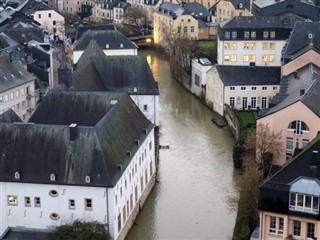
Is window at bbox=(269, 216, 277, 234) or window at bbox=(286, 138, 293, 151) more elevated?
window at bbox=(269, 216, 277, 234)

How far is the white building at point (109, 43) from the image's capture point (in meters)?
71.4

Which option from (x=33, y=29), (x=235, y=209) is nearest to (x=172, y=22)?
(x=33, y=29)

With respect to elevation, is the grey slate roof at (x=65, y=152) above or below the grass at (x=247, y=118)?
above

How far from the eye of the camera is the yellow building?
90500mm

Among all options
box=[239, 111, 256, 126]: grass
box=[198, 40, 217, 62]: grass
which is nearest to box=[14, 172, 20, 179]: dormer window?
box=[239, 111, 256, 126]: grass

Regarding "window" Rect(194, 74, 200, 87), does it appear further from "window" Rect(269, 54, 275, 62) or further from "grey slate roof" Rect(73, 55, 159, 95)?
"grey slate roof" Rect(73, 55, 159, 95)

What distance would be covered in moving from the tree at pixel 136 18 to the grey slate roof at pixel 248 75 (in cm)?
4536

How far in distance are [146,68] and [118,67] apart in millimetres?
2282

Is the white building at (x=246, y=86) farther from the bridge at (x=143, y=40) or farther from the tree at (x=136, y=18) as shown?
the tree at (x=136, y=18)

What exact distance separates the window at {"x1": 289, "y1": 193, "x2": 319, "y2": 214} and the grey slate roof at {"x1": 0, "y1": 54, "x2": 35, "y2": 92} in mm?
28371

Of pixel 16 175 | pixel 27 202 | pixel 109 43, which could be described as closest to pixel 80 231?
pixel 27 202

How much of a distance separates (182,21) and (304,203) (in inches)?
2409

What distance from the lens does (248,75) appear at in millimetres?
61062

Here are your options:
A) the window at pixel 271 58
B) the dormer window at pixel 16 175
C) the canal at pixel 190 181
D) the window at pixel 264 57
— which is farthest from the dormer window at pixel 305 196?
the window at pixel 264 57
